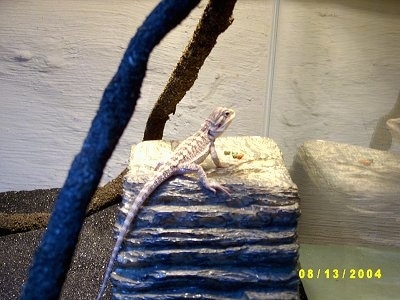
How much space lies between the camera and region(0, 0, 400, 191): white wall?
1.67m

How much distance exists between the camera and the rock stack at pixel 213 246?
1376 mm

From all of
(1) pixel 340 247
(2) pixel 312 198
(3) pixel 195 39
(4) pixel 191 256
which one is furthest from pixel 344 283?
(3) pixel 195 39

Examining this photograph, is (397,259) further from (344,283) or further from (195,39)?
(195,39)

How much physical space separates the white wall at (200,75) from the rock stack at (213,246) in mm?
477

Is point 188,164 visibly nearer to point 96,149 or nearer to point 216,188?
point 216,188

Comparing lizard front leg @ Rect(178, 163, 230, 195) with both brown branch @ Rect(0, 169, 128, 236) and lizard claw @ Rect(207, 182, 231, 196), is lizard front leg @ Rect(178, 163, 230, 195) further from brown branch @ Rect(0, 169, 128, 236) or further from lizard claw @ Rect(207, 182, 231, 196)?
brown branch @ Rect(0, 169, 128, 236)

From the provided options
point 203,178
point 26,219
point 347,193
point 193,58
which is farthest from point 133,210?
point 26,219

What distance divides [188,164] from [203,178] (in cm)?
8

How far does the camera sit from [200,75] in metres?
2.17

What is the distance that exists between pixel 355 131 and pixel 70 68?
46.1 inches

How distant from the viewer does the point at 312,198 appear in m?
1.83
